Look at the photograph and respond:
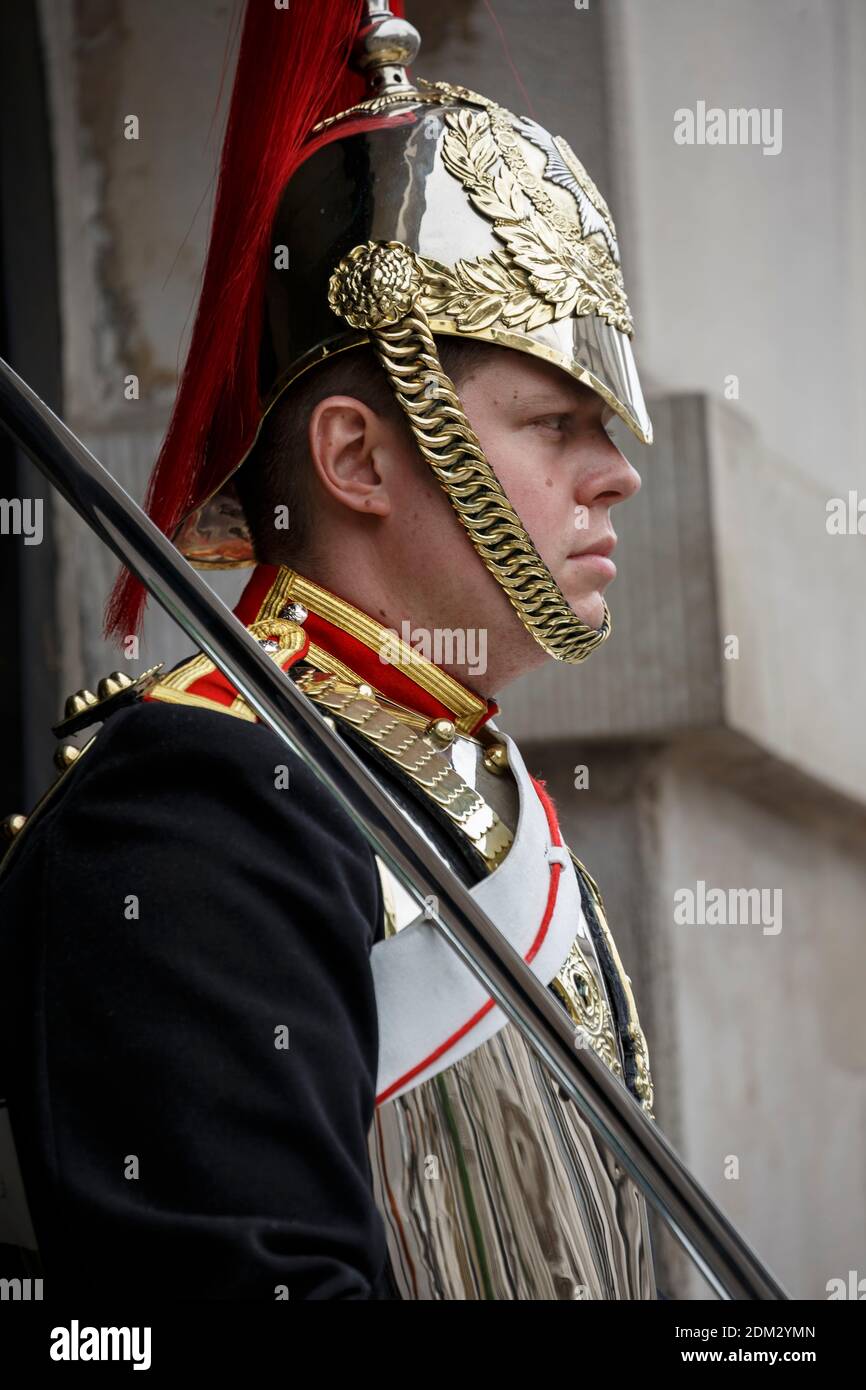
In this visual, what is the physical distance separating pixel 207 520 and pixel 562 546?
0.32 metres

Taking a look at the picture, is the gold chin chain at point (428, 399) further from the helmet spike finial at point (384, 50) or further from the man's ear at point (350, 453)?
the helmet spike finial at point (384, 50)

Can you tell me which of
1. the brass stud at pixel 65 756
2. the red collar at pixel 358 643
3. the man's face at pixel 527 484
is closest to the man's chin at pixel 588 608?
the man's face at pixel 527 484

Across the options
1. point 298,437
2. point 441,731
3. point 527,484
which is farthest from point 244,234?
point 441,731

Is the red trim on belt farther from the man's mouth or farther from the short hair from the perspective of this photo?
the short hair

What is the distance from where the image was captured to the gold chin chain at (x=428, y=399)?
75.4 inches

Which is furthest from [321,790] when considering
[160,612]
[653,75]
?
[653,75]

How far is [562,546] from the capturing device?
1963 mm

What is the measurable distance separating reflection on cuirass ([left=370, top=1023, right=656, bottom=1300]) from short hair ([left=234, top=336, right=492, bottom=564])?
18.9 inches

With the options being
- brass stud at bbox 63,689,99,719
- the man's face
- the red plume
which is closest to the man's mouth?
the man's face
